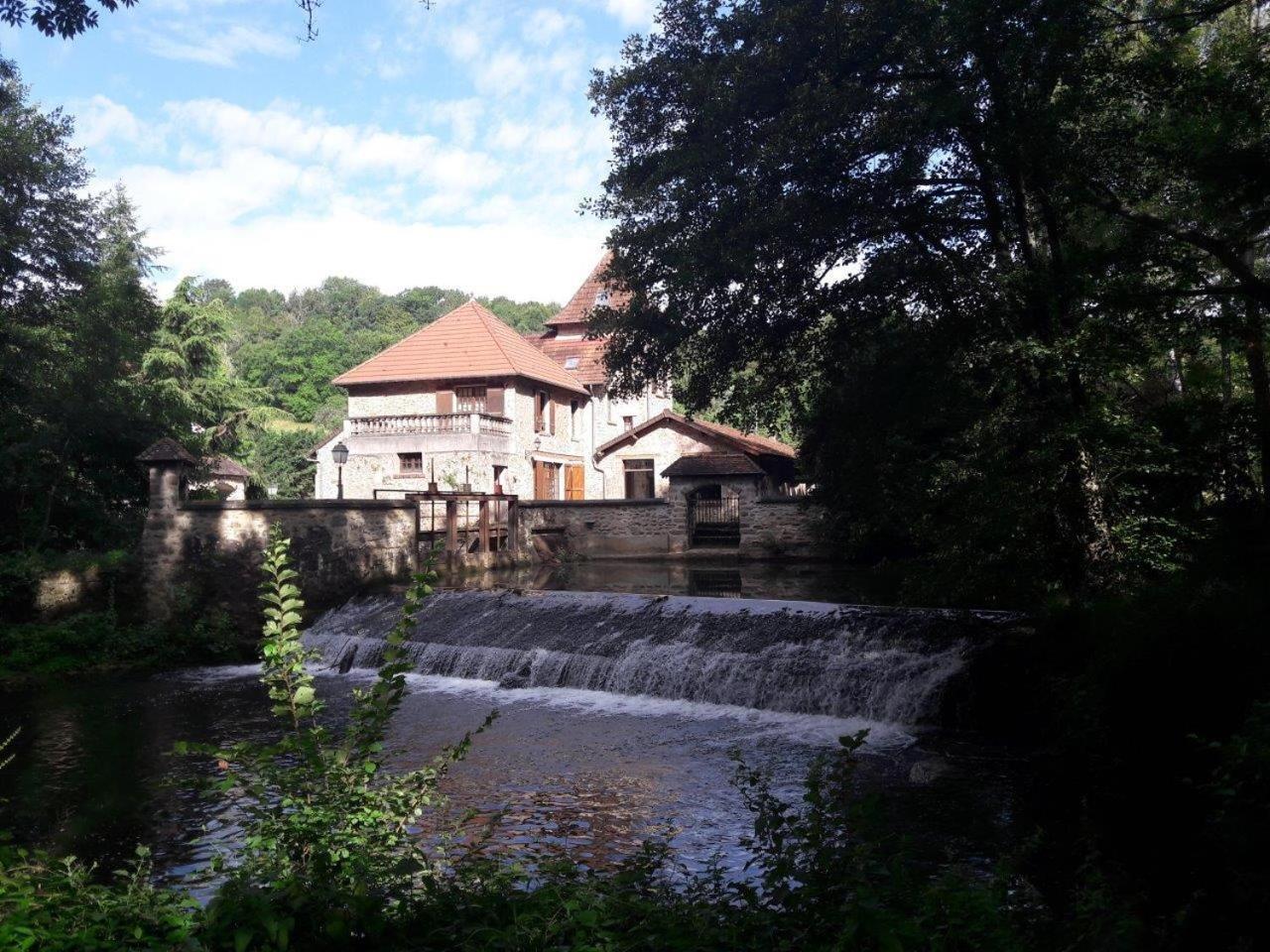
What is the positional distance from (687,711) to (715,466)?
18415mm

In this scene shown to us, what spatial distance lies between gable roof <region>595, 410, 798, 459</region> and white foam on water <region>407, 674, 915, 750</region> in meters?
21.0

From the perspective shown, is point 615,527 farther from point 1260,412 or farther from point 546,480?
point 1260,412

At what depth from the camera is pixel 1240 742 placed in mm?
4406

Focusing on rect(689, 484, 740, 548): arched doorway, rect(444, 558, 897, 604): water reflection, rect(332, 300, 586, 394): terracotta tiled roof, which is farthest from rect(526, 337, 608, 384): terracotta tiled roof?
rect(444, 558, 897, 604): water reflection

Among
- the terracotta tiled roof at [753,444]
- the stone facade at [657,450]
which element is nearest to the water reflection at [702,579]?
the terracotta tiled roof at [753,444]


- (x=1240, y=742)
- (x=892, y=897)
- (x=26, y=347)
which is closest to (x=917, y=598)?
(x=1240, y=742)

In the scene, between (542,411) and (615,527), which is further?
(542,411)

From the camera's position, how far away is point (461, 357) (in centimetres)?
3631

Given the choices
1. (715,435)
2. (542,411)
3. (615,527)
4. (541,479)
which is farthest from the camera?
(542,411)

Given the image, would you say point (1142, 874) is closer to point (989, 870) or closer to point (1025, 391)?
point (989, 870)

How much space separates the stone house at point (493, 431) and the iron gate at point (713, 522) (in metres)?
2.46

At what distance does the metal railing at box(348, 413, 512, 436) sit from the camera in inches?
1308

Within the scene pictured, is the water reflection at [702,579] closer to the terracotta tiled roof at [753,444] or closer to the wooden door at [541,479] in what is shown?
the terracotta tiled roof at [753,444]

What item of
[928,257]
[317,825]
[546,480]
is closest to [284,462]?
[546,480]
